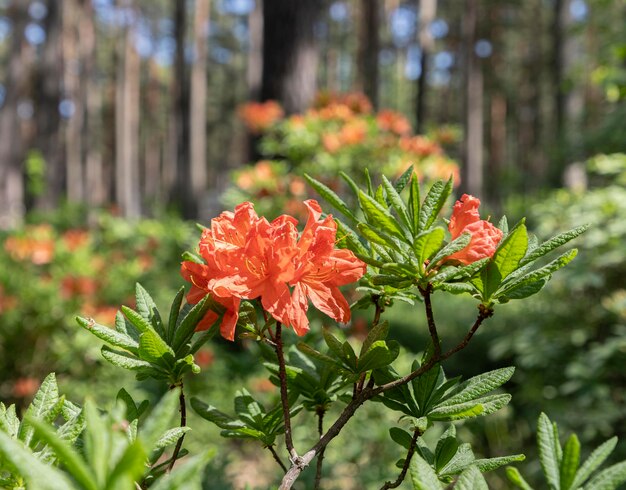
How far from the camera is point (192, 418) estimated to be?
4.38 meters

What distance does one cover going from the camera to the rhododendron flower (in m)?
0.72

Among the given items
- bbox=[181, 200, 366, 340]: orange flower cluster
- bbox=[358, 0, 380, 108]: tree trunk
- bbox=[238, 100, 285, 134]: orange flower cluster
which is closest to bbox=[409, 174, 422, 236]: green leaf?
bbox=[181, 200, 366, 340]: orange flower cluster

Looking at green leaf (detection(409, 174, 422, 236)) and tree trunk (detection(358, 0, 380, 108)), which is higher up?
tree trunk (detection(358, 0, 380, 108))

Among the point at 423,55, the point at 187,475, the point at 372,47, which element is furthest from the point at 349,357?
the point at 372,47

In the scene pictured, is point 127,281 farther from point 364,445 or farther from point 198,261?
point 198,261

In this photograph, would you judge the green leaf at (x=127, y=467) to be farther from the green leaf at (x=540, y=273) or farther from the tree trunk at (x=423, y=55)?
the tree trunk at (x=423, y=55)

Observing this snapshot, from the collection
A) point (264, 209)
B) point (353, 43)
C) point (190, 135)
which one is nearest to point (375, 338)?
point (264, 209)

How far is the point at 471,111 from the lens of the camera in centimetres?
1487

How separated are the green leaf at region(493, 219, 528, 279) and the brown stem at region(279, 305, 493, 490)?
0.20ft

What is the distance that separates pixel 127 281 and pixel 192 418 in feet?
Result: 3.84

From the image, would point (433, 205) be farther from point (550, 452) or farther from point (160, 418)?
point (160, 418)

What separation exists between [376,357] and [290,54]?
468 centimetres

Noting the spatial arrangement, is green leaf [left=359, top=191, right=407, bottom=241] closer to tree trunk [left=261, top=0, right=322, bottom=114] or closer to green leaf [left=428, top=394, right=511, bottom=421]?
green leaf [left=428, top=394, right=511, bottom=421]

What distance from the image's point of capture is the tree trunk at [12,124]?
1302 centimetres
